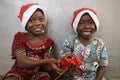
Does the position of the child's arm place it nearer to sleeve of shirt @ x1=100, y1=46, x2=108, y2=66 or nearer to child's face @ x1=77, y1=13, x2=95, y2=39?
sleeve of shirt @ x1=100, y1=46, x2=108, y2=66

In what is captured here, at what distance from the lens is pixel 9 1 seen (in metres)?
2.13

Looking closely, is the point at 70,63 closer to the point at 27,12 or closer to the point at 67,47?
the point at 67,47

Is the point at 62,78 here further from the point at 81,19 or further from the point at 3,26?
the point at 3,26

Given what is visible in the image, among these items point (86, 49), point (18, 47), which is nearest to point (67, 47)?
point (86, 49)

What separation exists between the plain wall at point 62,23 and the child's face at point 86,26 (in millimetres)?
209

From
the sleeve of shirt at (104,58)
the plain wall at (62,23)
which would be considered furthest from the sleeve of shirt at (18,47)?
the sleeve of shirt at (104,58)

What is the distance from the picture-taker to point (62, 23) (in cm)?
219

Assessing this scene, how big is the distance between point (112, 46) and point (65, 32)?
1.50 ft

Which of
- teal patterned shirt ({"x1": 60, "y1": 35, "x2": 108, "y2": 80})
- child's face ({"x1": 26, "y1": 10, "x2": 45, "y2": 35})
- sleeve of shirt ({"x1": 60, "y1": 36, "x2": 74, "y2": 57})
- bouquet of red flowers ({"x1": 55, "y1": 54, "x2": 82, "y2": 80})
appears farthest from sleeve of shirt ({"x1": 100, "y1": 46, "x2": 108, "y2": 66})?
child's face ({"x1": 26, "y1": 10, "x2": 45, "y2": 35})

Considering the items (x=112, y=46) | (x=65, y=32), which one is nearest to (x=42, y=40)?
(x=65, y=32)

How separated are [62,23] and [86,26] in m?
0.30

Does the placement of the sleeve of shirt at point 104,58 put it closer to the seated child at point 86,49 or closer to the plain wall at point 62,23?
the seated child at point 86,49

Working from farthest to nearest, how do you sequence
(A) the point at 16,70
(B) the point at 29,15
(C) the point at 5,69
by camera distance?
(C) the point at 5,69 → (A) the point at 16,70 → (B) the point at 29,15

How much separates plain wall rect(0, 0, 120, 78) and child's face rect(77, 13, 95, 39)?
0.21 m
